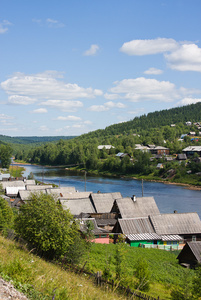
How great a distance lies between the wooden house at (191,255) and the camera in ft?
71.6

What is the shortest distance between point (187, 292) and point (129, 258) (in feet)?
28.6

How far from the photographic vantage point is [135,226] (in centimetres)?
2969

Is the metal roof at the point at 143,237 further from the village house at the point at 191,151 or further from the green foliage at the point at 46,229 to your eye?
the village house at the point at 191,151

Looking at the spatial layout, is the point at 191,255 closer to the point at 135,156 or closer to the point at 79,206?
the point at 79,206

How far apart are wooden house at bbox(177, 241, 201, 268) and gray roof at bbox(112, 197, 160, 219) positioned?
37.3 ft

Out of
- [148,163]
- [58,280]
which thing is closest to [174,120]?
[148,163]

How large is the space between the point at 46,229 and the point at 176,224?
62.8 feet

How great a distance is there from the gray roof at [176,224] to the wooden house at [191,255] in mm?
6996

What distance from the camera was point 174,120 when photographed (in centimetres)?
19225

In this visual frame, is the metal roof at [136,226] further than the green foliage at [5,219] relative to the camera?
Yes

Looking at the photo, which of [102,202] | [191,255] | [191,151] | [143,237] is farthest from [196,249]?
[191,151]

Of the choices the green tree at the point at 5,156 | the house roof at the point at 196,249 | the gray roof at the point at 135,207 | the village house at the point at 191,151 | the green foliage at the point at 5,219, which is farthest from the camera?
the village house at the point at 191,151

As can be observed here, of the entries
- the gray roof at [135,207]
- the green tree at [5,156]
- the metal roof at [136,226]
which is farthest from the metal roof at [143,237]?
the green tree at [5,156]

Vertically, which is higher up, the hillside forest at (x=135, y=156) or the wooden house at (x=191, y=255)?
the hillside forest at (x=135, y=156)
